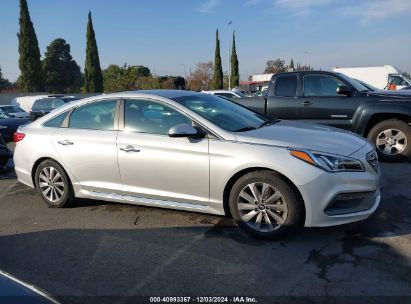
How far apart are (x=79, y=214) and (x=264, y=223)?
250 centimetres

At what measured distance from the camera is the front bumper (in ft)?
12.4

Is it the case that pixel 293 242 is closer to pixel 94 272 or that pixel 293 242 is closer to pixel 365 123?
pixel 94 272

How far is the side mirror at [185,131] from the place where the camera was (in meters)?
4.21

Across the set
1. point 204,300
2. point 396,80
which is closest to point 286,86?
point 204,300

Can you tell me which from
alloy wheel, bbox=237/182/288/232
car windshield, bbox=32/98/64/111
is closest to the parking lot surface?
alloy wheel, bbox=237/182/288/232

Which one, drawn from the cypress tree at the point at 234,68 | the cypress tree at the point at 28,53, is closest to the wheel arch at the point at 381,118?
the cypress tree at the point at 28,53

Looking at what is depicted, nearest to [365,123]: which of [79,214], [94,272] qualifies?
[79,214]

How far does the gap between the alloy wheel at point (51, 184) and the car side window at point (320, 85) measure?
17.0 ft

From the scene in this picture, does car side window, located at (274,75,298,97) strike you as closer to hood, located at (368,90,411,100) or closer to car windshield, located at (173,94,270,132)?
hood, located at (368,90,411,100)

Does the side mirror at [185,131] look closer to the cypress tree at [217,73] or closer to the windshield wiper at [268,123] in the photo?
the windshield wiper at [268,123]

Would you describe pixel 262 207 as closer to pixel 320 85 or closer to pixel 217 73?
pixel 320 85

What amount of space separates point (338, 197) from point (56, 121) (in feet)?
12.5

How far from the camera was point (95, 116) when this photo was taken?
5.14 m

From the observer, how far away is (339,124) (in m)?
7.77
